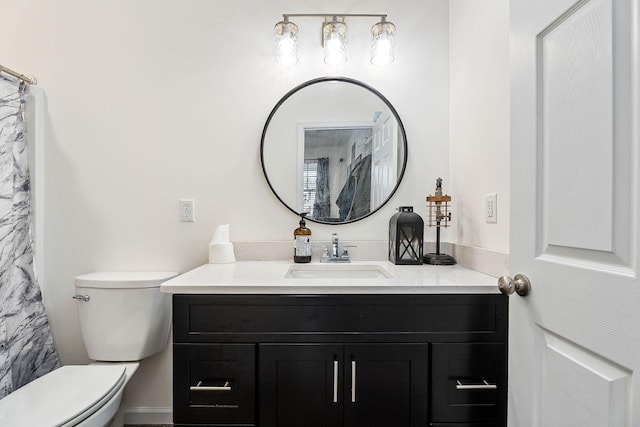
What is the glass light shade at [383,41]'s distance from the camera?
150 cm

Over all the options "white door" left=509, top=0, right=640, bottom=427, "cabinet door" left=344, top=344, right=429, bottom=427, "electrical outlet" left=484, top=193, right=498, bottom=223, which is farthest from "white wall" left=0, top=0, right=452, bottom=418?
"white door" left=509, top=0, right=640, bottom=427

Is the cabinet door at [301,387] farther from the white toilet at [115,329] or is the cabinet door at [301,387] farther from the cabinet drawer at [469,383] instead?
the white toilet at [115,329]

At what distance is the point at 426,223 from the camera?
1603 millimetres

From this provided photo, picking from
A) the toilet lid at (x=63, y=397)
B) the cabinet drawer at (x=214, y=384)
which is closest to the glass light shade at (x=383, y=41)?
the cabinet drawer at (x=214, y=384)

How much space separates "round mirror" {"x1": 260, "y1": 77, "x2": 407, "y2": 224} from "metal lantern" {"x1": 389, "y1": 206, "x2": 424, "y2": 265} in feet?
0.64

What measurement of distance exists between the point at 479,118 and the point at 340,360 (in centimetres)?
115

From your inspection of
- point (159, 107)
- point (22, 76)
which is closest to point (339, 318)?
point (159, 107)

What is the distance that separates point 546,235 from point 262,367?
924mm

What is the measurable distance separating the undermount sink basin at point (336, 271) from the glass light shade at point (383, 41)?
3.44ft

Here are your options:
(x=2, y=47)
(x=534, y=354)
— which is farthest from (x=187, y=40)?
(x=534, y=354)

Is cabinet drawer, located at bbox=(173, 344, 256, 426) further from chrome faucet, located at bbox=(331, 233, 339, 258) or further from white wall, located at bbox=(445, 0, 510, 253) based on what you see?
white wall, located at bbox=(445, 0, 510, 253)

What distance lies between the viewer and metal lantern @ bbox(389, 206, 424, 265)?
1417 mm

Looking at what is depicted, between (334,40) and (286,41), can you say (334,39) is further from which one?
(286,41)

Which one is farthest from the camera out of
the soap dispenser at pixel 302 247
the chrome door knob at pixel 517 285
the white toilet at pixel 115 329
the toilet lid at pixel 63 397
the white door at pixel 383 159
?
the white door at pixel 383 159
